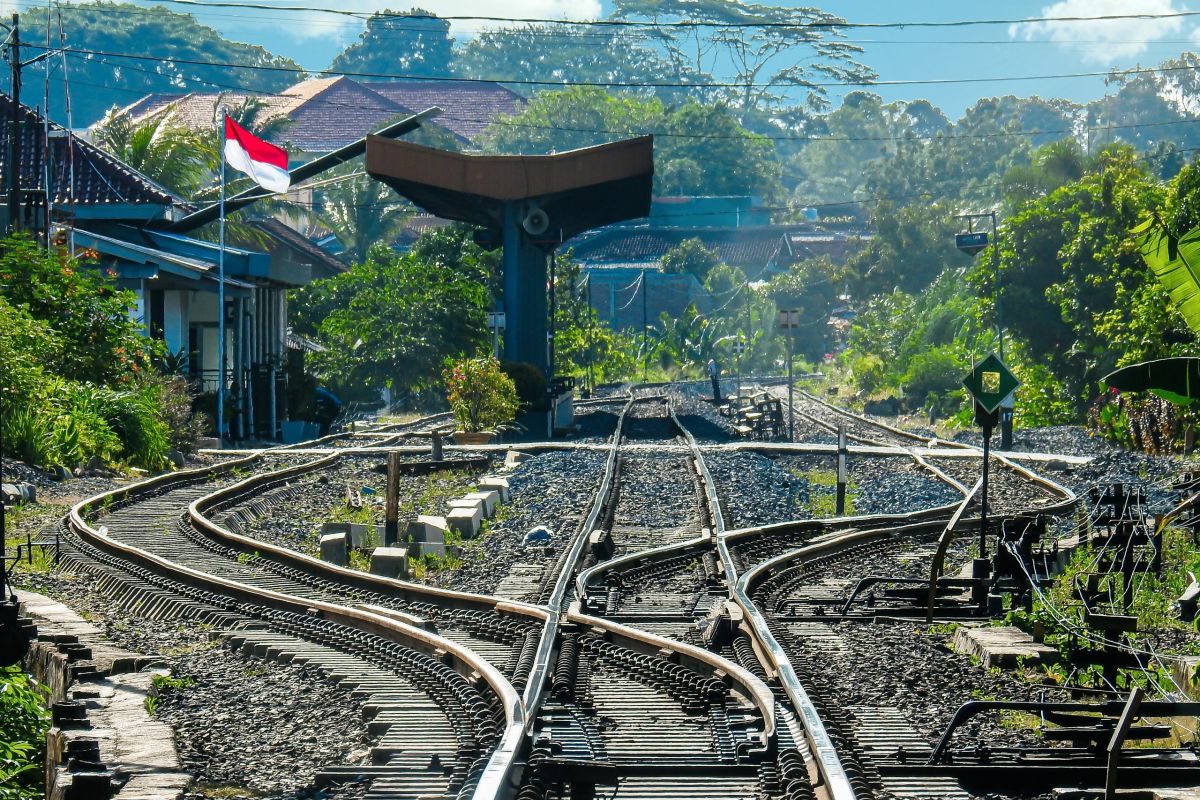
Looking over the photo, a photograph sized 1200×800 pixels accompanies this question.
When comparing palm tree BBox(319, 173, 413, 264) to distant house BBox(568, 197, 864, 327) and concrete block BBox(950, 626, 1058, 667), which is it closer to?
distant house BBox(568, 197, 864, 327)

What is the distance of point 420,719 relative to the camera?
7055 mm

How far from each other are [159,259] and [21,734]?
22.9 m

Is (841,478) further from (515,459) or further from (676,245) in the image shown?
(676,245)

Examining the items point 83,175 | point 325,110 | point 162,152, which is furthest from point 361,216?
point 325,110

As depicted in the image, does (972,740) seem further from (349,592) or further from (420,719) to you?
(349,592)

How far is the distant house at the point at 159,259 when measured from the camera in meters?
29.2

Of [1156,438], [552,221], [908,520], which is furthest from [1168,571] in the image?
[552,221]

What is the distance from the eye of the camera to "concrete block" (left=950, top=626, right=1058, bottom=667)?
8445 mm

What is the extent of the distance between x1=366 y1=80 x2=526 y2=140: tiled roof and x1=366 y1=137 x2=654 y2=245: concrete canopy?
90.1m

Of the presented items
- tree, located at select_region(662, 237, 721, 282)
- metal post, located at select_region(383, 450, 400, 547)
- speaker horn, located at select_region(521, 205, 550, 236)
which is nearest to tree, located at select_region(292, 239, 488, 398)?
speaker horn, located at select_region(521, 205, 550, 236)

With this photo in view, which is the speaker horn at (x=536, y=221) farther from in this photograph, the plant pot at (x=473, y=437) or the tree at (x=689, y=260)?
the tree at (x=689, y=260)

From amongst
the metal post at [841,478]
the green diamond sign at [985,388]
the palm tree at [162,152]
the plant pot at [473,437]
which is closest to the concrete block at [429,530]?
the green diamond sign at [985,388]

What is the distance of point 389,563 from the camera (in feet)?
41.2

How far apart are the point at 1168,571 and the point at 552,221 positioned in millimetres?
22769
